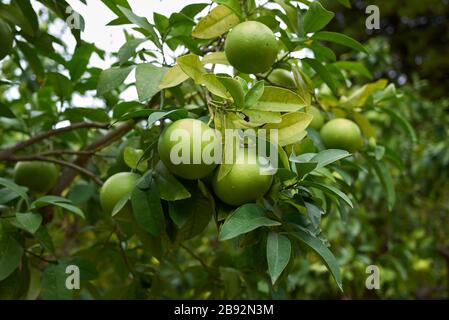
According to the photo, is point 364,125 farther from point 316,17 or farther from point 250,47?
point 250,47

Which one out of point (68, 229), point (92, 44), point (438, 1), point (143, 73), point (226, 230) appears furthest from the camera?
point (438, 1)

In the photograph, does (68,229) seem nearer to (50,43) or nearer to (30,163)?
(30,163)

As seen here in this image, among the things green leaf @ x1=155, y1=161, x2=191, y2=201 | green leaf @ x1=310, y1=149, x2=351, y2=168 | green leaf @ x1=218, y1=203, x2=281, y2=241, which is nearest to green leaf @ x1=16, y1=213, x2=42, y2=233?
green leaf @ x1=155, y1=161, x2=191, y2=201

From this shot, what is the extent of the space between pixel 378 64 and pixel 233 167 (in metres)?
2.64

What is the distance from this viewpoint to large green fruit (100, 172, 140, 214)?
0.83 meters

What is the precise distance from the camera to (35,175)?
1144 mm

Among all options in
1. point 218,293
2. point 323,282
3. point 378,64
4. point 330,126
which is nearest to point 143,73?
point 330,126

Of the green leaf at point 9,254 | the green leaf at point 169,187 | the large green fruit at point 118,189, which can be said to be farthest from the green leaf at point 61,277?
the green leaf at point 169,187

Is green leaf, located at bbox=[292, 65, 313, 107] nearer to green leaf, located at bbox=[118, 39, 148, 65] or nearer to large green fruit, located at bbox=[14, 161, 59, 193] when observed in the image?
green leaf, located at bbox=[118, 39, 148, 65]

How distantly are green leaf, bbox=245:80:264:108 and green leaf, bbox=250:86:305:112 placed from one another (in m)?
0.03

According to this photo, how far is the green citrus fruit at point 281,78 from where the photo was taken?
994 mm

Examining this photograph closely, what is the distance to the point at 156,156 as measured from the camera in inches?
33.5

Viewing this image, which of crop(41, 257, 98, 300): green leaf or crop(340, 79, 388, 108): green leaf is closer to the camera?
crop(41, 257, 98, 300): green leaf

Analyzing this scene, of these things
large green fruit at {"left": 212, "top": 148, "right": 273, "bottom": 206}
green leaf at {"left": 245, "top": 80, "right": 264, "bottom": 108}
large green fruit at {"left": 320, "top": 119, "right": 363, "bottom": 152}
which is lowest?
large green fruit at {"left": 212, "top": 148, "right": 273, "bottom": 206}
